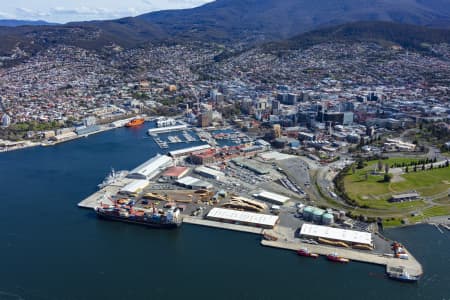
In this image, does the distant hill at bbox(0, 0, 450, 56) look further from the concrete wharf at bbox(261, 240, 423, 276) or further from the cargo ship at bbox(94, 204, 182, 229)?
the concrete wharf at bbox(261, 240, 423, 276)

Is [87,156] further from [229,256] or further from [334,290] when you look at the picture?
[334,290]

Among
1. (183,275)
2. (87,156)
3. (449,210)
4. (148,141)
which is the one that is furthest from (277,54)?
(183,275)

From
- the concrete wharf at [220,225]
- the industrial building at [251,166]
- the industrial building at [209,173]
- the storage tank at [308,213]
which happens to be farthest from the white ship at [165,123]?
the storage tank at [308,213]

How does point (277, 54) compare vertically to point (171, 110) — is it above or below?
above

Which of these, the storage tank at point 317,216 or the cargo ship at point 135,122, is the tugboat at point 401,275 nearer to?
the storage tank at point 317,216

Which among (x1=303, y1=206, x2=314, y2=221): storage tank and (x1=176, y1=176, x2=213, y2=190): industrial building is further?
(x1=176, y1=176, x2=213, y2=190): industrial building

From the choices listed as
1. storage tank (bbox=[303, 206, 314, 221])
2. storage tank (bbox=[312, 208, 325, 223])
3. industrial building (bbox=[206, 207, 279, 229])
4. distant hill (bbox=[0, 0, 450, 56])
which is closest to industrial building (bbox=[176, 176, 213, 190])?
industrial building (bbox=[206, 207, 279, 229])

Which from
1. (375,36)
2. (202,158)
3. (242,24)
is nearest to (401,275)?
(202,158)
